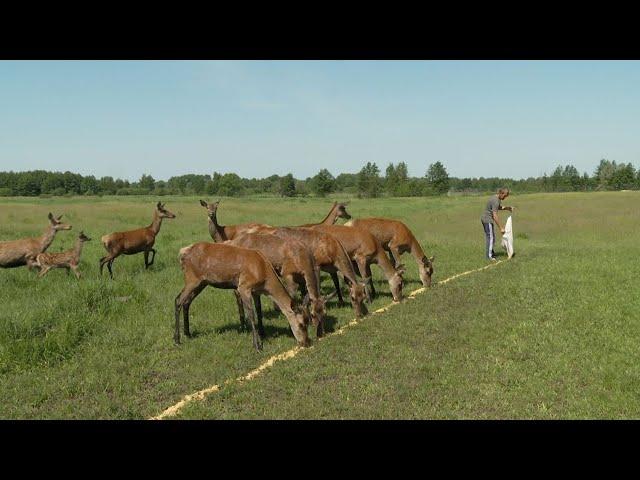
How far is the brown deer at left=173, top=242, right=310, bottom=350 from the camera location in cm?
963

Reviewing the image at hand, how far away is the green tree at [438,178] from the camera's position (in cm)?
11769

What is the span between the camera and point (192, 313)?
1166 cm

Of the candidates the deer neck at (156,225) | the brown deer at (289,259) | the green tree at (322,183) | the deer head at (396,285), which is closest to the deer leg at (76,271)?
the deer neck at (156,225)

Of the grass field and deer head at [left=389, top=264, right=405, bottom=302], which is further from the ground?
deer head at [left=389, top=264, right=405, bottom=302]

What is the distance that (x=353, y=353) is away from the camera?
883 centimetres

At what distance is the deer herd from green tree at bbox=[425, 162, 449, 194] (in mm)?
104542

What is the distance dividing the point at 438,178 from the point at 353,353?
→ 116 metres

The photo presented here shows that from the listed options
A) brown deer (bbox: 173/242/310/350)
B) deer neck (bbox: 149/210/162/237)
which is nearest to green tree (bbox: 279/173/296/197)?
deer neck (bbox: 149/210/162/237)

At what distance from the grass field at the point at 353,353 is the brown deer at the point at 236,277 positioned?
0.59 metres

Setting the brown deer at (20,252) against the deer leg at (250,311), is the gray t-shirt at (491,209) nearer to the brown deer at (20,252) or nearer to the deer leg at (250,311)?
the deer leg at (250,311)

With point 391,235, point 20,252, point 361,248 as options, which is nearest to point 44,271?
point 20,252

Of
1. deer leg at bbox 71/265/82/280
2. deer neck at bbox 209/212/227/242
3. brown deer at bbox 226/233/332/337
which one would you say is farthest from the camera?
deer leg at bbox 71/265/82/280

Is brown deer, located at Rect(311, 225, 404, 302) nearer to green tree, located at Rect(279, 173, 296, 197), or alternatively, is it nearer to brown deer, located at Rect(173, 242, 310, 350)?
brown deer, located at Rect(173, 242, 310, 350)
